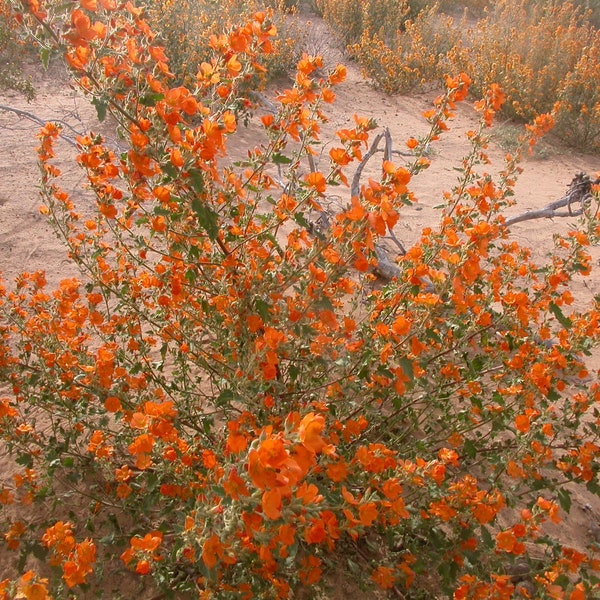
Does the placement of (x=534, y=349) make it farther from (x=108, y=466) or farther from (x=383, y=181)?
(x=108, y=466)

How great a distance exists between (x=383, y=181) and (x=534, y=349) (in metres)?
0.97

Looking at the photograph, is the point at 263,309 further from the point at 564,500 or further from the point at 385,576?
the point at 564,500

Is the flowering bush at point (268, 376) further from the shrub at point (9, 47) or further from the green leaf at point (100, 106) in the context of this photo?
the shrub at point (9, 47)

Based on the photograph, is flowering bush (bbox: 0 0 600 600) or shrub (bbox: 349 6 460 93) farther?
shrub (bbox: 349 6 460 93)

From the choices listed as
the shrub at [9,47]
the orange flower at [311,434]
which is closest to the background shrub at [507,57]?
the shrub at [9,47]

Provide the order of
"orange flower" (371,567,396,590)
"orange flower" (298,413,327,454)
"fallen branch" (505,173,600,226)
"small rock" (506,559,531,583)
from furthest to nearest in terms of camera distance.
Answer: "fallen branch" (505,173,600,226) < "small rock" (506,559,531,583) < "orange flower" (371,567,396,590) < "orange flower" (298,413,327,454)

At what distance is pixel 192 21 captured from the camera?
7.38 metres

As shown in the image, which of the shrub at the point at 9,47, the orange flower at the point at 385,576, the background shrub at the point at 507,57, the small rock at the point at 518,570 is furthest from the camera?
the background shrub at the point at 507,57

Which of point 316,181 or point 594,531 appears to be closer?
point 316,181

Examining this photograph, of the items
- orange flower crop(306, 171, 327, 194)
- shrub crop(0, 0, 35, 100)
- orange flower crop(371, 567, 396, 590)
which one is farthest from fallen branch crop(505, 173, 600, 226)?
shrub crop(0, 0, 35, 100)

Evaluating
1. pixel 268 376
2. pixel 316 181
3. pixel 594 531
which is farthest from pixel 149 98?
pixel 594 531

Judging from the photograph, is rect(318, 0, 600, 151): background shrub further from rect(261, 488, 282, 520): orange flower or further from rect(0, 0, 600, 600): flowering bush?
rect(261, 488, 282, 520): orange flower

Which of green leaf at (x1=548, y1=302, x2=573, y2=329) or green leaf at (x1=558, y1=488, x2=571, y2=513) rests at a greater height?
green leaf at (x1=548, y1=302, x2=573, y2=329)

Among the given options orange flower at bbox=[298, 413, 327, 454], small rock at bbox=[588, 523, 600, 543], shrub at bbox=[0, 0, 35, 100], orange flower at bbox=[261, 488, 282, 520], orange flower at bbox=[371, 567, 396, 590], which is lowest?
small rock at bbox=[588, 523, 600, 543]
